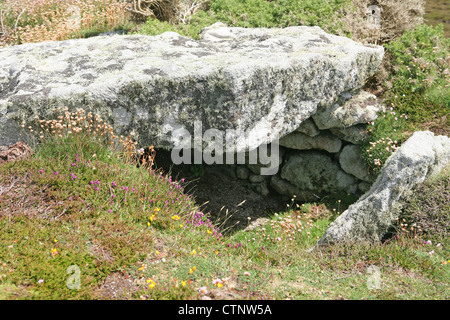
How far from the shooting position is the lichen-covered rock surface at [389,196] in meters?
6.05

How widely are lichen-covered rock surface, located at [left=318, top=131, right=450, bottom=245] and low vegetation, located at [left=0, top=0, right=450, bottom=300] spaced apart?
214mm

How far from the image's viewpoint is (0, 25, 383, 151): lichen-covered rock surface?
625cm

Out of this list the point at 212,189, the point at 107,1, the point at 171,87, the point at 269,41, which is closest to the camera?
the point at 171,87

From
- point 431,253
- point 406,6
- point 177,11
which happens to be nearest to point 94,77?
point 177,11

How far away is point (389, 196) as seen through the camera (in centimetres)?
615

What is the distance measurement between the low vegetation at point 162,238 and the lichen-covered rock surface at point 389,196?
8.4 inches

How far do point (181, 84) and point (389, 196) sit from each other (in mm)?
3814

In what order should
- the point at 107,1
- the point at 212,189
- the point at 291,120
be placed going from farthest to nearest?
the point at 107,1 → the point at 212,189 → the point at 291,120

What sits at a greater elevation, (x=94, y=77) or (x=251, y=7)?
(x=251, y=7)

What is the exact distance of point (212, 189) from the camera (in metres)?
8.69

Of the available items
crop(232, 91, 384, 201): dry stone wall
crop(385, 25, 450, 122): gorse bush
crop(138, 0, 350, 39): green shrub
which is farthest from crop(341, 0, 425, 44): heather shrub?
crop(232, 91, 384, 201): dry stone wall

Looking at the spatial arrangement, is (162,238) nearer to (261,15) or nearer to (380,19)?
(261,15)

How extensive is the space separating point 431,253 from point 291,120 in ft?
10.4
